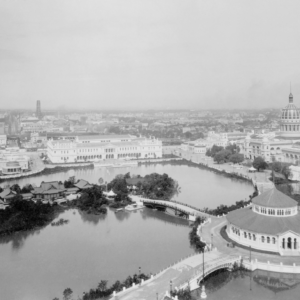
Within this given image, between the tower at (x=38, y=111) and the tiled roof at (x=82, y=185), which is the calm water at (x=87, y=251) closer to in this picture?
the tiled roof at (x=82, y=185)

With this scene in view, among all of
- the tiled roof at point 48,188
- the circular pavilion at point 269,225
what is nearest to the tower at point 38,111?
the tiled roof at point 48,188

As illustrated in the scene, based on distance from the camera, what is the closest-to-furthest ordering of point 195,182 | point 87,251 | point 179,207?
point 87,251 < point 179,207 < point 195,182

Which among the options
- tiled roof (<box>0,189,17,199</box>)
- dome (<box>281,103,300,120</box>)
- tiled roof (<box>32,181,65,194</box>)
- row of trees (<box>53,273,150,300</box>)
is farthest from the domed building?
row of trees (<box>53,273,150,300</box>)

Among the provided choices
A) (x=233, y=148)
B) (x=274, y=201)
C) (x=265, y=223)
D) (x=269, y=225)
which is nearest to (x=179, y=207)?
(x=274, y=201)

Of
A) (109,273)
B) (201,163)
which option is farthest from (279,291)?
(201,163)

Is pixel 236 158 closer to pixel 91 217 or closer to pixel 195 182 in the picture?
pixel 195 182

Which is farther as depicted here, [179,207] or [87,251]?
[179,207]

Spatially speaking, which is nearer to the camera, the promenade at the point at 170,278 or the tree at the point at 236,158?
the promenade at the point at 170,278
